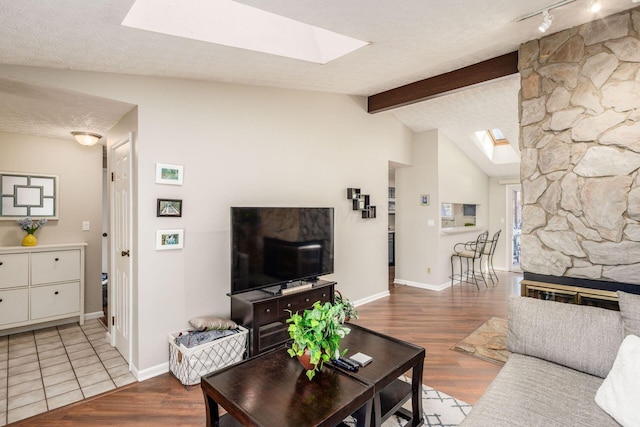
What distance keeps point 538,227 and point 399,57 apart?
1.97m

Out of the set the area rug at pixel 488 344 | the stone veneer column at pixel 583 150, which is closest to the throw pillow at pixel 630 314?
the stone veneer column at pixel 583 150

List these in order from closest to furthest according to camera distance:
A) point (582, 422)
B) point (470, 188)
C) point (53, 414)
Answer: point (582, 422) < point (53, 414) < point (470, 188)

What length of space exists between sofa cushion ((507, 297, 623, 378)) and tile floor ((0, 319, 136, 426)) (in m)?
2.90

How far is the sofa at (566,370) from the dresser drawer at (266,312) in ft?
5.91

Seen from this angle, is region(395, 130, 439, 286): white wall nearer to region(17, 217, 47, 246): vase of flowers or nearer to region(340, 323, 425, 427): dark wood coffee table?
region(340, 323, 425, 427): dark wood coffee table

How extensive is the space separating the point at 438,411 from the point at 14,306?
419 centimetres

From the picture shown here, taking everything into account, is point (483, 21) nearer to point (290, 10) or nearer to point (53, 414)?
point (290, 10)

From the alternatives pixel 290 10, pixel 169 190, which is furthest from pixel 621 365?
pixel 169 190

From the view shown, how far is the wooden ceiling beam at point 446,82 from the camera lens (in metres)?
3.17

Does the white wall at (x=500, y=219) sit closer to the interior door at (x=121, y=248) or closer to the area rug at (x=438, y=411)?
the area rug at (x=438, y=411)

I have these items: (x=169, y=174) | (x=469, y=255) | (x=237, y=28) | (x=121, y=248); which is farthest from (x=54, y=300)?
(x=469, y=255)

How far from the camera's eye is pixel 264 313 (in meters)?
2.89

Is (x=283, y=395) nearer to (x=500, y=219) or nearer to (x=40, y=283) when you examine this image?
(x=40, y=283)

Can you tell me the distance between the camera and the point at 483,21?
2369 mm
